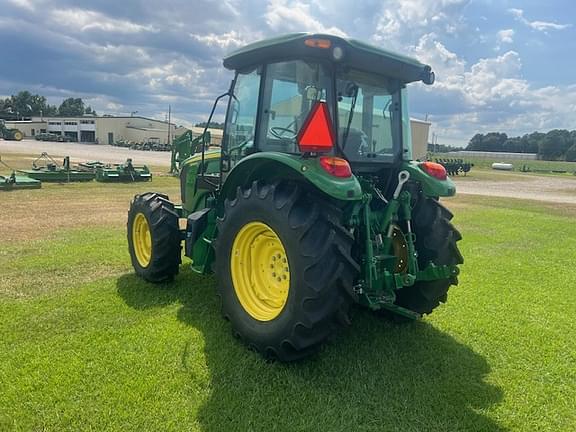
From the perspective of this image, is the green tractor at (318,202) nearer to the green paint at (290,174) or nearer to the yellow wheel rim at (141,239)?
the green paint at (290,174)

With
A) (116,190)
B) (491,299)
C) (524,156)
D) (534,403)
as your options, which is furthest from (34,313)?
(524,156)

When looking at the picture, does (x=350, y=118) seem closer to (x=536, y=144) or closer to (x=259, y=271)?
(x=259, y=271)

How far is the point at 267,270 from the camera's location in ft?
12.4

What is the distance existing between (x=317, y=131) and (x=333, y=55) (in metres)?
0.63

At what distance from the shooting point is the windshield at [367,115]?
375 cm

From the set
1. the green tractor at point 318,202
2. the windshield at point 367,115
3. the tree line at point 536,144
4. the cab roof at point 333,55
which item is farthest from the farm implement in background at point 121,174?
the tree line at point 536,144

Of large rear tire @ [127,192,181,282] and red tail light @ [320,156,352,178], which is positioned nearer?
red tail light @ [320,156,352,178]

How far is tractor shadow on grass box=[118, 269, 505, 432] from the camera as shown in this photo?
286cm

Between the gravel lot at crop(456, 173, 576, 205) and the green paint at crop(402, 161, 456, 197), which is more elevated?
the green paint at crop(402, 161, 456, 197)

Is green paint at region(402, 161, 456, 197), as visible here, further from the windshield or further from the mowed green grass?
the mowed green grass

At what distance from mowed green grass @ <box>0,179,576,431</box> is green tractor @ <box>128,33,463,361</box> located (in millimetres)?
336

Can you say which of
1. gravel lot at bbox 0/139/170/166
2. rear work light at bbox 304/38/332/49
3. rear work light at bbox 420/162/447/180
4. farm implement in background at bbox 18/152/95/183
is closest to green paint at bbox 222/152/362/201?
rear work light at bbox 304/38/332/49

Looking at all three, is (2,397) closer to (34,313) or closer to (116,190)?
(34,313)

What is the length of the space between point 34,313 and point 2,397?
1.48 metres
